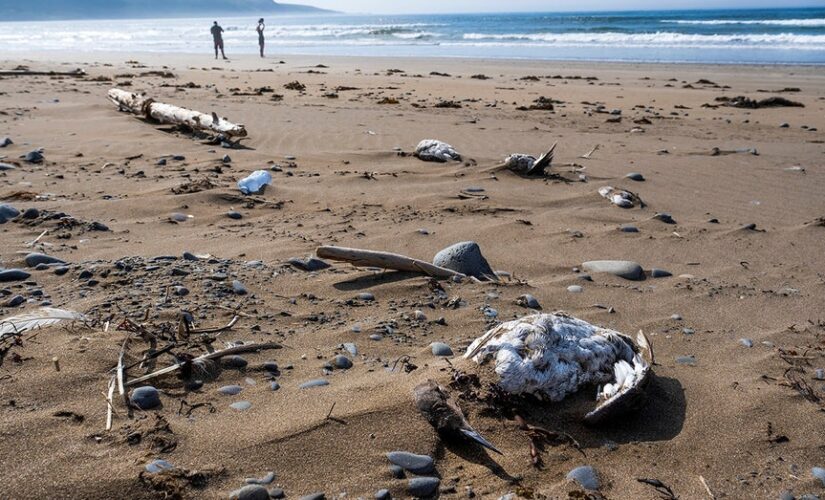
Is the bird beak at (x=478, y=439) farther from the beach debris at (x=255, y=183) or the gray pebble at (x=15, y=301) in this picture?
the beach debris at (x=255, y=183)

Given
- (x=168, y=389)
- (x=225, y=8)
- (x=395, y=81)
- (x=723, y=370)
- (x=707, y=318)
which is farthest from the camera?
(x=225, y=8)

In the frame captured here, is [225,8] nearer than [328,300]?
No

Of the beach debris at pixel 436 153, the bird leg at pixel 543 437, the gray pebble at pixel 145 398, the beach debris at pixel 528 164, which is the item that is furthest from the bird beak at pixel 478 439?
the beach debris at pixel 436 153

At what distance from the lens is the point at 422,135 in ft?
24.0

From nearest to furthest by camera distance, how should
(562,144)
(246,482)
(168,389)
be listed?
(246,482)
(168,389)
(562,144)

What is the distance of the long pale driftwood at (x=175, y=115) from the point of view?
6.58 metres

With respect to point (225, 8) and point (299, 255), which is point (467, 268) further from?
point (225, 8)

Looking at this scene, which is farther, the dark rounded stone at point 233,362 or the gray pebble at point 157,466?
the dark rounded stone at point 233,362

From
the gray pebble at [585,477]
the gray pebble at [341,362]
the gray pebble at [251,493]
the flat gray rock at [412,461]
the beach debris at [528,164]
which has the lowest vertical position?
the gray pebble at [585,477]

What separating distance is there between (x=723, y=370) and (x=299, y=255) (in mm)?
2150

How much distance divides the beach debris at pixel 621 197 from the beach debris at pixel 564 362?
8.79 feet

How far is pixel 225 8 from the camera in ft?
525

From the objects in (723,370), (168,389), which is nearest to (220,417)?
(168,389)

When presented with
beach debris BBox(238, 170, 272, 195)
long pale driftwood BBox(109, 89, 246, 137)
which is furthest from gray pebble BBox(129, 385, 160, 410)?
long pale driftwood BBox(109, 89, 246, 137)
